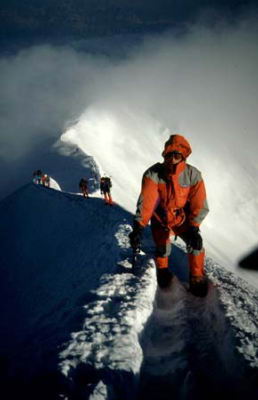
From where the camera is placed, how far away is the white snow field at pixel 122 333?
4.06 metres

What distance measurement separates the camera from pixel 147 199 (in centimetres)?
619

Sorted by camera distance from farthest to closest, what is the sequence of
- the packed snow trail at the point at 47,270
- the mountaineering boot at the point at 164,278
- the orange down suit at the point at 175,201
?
the mountaineering boot at the point at 164,278 → the orange down suit at the point at 175,201 → the packed snow trail at the point at 47,270

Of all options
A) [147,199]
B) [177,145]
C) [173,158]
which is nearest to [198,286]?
[147,199]

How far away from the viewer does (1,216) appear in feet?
56.2

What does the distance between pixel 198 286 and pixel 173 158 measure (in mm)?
2363

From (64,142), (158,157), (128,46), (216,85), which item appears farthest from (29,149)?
(128,46)

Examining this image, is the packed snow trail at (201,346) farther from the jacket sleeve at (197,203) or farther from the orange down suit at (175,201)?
the jacket sleeve at (197,203)

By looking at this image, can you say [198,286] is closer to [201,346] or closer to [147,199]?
[201,346]

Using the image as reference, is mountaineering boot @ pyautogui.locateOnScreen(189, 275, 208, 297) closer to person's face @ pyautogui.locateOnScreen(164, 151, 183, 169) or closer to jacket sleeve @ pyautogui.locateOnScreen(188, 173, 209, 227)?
jacket sleeve @ pyautogui.locateOnScreen(188, 173, 209, 227)

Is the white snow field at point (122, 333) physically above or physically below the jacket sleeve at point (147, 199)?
below

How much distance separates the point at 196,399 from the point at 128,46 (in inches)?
8177

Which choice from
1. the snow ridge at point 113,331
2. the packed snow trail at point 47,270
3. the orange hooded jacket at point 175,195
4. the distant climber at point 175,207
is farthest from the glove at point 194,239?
the packed snow trail at point 47,270

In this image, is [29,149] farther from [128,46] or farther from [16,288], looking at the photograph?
[128,46]

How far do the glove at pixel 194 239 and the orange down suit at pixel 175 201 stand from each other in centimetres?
9
